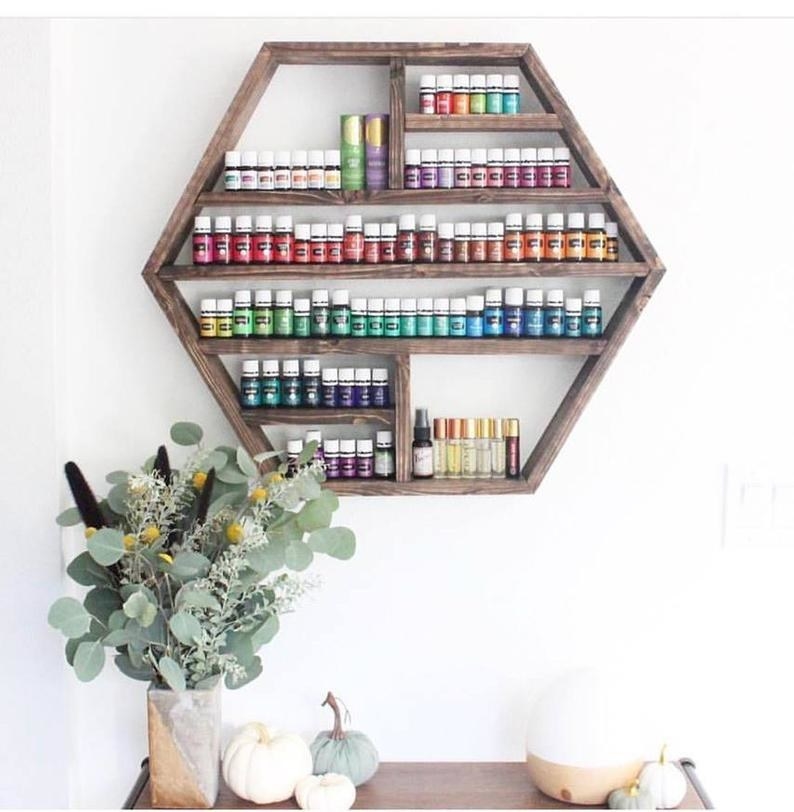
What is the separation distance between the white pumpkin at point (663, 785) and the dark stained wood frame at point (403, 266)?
513 millimetres

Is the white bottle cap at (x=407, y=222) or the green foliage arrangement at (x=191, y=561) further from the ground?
the white bottle cap at (x=407, y=222)

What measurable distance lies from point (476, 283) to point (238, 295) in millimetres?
431

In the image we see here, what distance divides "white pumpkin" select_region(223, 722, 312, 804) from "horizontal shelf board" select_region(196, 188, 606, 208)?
92 cm

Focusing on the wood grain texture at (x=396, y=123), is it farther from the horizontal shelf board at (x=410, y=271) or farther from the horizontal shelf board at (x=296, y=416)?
the horizontal shelf board at (x=296, y=416)

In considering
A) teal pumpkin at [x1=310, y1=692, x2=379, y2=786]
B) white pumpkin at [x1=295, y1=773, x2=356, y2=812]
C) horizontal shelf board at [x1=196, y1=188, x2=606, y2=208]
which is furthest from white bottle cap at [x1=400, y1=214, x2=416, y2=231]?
white pumpkin at [x1=295, y1=773, x2=356, y2=812]

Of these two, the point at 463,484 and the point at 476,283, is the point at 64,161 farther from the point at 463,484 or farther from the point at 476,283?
the point at 463,484

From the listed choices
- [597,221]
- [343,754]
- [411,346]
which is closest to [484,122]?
[597,221]

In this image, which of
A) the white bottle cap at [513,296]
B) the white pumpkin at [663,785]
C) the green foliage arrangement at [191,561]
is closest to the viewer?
the green foliage arrangement at [191,561]

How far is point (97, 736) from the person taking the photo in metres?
2.18

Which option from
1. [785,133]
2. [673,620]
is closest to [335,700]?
[673,620]

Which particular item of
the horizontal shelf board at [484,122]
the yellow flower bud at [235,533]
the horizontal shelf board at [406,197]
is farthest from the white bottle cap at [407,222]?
the yellow flower bud at [235,533]

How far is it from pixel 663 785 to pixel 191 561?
870mm

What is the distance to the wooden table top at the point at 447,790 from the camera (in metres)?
1.99

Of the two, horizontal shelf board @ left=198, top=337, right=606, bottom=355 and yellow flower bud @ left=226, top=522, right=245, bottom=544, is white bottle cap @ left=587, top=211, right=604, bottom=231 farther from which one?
yellow flower bud @ left=226, top=522, right=245, bottom=544
